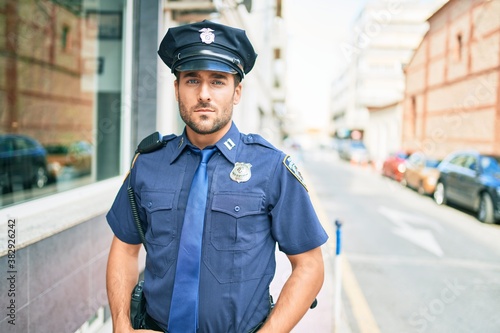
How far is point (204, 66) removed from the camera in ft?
5.36

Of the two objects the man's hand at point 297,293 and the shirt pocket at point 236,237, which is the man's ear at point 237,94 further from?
the man's hand at point 297,293

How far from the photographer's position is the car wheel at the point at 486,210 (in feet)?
29.6

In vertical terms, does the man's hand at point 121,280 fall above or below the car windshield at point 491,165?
below

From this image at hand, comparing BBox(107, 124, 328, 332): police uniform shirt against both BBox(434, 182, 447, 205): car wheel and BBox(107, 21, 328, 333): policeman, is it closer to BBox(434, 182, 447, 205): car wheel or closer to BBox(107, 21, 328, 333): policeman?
BBox(107, 21, 328, 333): policeman

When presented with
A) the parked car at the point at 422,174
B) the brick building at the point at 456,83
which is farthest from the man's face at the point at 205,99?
the brick building at the point at 456,83

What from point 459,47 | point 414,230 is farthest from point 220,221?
point 459,47

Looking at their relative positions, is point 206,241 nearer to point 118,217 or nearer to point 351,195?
point 118,217

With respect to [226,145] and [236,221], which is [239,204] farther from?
[226,145]

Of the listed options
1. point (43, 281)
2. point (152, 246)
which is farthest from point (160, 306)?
point (43, 281)

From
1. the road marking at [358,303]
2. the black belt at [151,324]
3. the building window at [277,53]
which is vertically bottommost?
the road marking at [358,303]

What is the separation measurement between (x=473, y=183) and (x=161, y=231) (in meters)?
9.87

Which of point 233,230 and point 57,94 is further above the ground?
point 57,94

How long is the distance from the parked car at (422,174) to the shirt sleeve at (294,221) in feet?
42.5

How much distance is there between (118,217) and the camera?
1838mm
